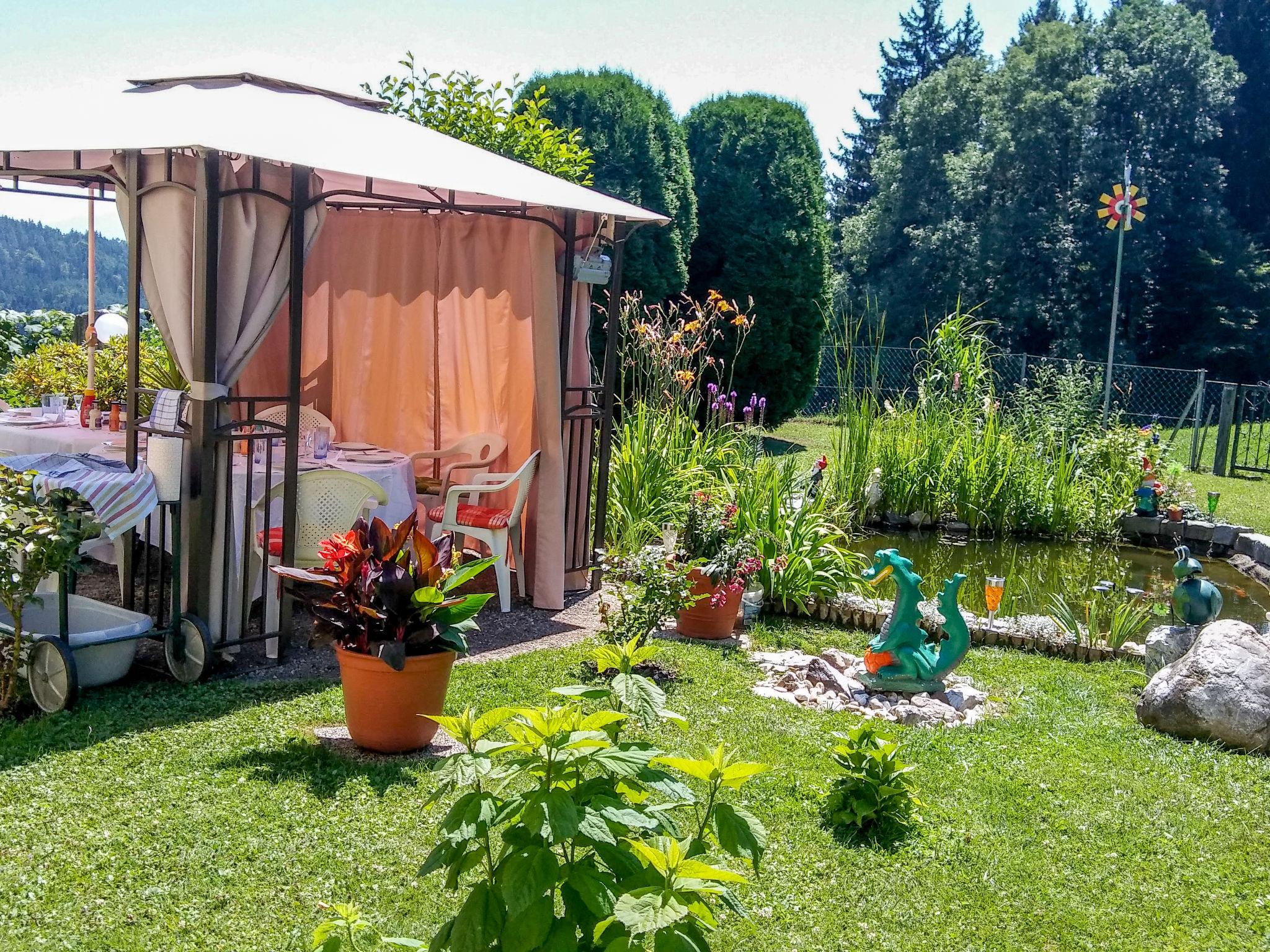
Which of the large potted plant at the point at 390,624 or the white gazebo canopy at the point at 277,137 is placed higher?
the white gazebo canopy at the point at 277,137

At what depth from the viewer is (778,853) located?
3314mm

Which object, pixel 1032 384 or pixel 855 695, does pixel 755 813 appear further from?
pixel 1032 384

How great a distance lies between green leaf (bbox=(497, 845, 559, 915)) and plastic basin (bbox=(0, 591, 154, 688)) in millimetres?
3230

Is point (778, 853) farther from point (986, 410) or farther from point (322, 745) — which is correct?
point (986, 410)

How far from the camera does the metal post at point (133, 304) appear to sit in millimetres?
4820

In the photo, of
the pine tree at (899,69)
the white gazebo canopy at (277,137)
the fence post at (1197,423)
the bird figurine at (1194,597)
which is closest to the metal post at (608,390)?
the white gazebo canopy at (277,137)

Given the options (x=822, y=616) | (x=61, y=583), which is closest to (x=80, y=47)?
(x=61, y=583)

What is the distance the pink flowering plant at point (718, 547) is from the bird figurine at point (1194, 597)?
6.58ft

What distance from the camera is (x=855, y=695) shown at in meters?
5.02

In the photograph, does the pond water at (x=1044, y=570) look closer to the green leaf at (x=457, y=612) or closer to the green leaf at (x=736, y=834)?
the green leaf at (x=457, y=612)

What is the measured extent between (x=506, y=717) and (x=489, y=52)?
8112 millimetres

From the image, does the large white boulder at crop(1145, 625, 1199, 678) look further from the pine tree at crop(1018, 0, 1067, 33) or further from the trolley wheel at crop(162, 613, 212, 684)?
the pine tree at crop(1018, 0, 1067, 33)

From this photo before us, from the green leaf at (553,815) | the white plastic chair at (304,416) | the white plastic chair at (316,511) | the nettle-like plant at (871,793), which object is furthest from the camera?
the white plastic chair at (304,416)

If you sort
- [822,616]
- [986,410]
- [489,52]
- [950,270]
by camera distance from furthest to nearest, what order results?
[950,270]
[986,410]
[489,52]
[822,616]
